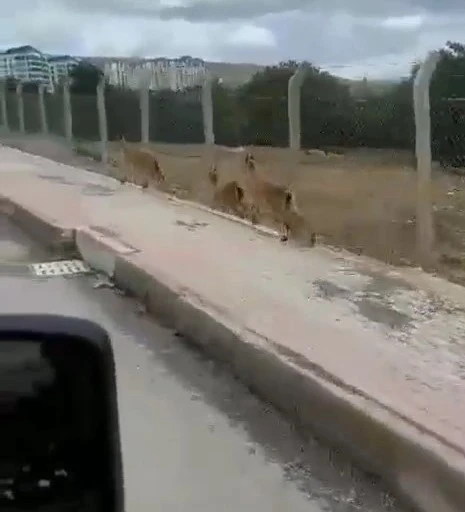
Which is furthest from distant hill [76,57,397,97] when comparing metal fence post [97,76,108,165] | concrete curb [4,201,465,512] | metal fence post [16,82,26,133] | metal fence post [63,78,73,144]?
metal fence post [16,82,26,133]

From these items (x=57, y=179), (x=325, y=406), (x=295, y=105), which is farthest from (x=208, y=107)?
(x=325, y=406)

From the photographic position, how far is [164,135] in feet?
61.8

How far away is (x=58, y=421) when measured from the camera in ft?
→ 6.91

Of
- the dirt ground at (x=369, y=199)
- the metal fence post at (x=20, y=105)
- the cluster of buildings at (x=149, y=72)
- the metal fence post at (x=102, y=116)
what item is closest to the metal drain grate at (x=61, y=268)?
the dirt ground at (x=369, y=199)

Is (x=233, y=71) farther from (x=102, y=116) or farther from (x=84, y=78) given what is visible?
(x=84, y=78)

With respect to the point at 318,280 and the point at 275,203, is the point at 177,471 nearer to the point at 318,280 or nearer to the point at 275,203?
the point at 318,280

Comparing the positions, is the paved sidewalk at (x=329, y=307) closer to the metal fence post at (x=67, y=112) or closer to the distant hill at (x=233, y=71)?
the distant hill at (x=233, y=71)

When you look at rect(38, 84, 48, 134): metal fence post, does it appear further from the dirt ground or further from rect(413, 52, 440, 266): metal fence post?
rect(413, 52, 440, 266): metal fence post

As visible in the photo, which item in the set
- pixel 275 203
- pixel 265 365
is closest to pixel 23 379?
pixel 265 365

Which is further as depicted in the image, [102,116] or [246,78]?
[102,116]

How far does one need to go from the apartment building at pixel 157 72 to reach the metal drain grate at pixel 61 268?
515 cm

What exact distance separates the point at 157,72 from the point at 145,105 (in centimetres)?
58

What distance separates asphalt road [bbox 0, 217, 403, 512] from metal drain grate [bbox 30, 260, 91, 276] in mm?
2761

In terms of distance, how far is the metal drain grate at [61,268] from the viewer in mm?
10227
